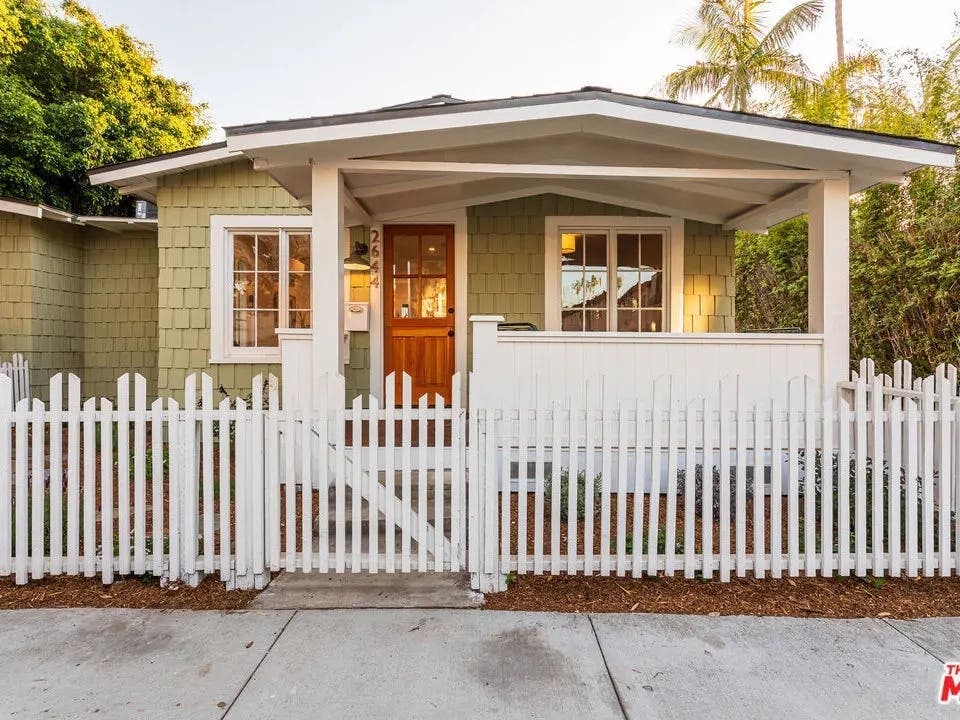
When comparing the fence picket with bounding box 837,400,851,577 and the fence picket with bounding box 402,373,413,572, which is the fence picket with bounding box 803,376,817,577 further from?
the fence picket with bounding box 402,373,413,572

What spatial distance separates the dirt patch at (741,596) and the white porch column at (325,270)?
220cm

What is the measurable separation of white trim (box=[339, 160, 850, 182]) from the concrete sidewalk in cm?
315

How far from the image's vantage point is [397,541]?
3654 mm

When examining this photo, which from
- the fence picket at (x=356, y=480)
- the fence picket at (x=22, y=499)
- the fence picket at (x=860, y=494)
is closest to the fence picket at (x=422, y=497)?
the fence picket at (x=356, y=480)

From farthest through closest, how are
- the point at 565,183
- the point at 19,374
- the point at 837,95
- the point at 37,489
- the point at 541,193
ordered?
the point at 837,95, the point at 19,374, the point at 541,193, the point at 565,183, the point at 37,489

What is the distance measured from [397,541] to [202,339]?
4.72 metres

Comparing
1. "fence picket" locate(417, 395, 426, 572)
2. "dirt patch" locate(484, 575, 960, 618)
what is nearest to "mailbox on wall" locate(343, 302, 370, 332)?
"fence picket" locate(417, 395, 426, 572)

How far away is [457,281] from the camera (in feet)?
22.1

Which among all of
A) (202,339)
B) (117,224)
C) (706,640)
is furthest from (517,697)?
(117,224)

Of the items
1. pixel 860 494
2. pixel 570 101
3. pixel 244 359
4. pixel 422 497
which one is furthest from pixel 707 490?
pixel 244 359

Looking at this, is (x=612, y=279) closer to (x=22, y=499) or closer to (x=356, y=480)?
(x=356, y=480)

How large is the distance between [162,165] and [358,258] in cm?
260

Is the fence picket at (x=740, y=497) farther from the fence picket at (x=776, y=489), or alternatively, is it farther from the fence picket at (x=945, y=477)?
the fence picket at (x=945, y=477)

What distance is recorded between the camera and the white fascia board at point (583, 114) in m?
4.04
